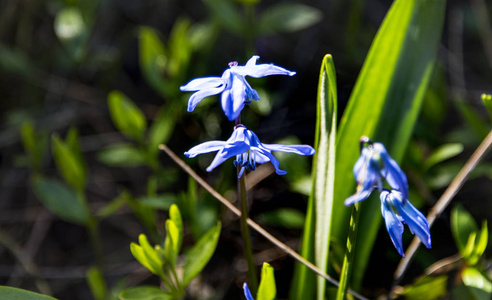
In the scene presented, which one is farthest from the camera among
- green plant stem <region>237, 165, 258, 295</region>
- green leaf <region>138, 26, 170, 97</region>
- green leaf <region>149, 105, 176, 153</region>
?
green leaf <region>138, 26, 170, 97</region>

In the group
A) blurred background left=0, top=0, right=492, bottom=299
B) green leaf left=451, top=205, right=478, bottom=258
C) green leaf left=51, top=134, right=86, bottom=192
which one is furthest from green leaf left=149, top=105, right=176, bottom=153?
green leaf left=451, top=205, right=478, bottom=258

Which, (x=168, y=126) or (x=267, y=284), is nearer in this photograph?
(x=267, y=284)

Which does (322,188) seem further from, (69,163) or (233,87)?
(69,163)

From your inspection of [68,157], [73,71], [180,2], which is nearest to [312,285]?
[68,157]

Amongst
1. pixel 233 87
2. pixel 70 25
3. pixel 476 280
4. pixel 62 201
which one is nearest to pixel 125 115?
pixel 62 201

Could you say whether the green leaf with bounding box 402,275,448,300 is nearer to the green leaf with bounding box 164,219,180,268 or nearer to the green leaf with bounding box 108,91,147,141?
the green leaf with bounding box 164,219,180,268
